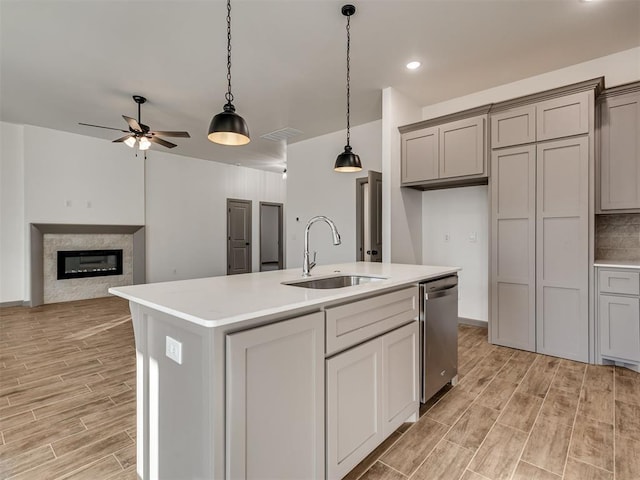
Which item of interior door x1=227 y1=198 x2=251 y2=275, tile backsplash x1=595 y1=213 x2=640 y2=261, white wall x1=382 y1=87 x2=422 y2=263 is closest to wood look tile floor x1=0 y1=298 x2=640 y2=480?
tile backsplash x1=595 y1=213 x2=640 y2=261

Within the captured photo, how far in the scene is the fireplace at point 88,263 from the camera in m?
5.86

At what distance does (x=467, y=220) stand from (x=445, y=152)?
3.26 ft

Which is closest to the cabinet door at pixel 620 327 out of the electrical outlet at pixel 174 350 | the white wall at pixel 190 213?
the electrical outlet at pixel 174 350

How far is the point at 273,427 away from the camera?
1.27 metres

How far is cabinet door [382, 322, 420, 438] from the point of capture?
1.87m

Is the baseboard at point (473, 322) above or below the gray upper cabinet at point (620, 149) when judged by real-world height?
below

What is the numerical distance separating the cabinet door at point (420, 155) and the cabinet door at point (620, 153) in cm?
159

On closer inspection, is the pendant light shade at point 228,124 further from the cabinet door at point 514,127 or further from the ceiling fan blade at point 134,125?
the cabinet door at point 514,127

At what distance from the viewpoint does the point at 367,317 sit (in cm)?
172

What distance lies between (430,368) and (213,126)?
2.18m

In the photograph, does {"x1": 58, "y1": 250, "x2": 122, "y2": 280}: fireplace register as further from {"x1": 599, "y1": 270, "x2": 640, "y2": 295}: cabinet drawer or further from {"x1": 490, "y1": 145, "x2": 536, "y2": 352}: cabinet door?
{"x1": 599, "y1": 270, "x2": 640, "y2": 295}: cabinet drawer

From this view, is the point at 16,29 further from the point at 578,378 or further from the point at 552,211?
the point at 578,378

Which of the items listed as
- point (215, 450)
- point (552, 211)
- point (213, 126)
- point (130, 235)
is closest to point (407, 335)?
point (215, 450)

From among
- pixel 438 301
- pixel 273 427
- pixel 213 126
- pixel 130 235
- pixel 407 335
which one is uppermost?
pixel 213 126
